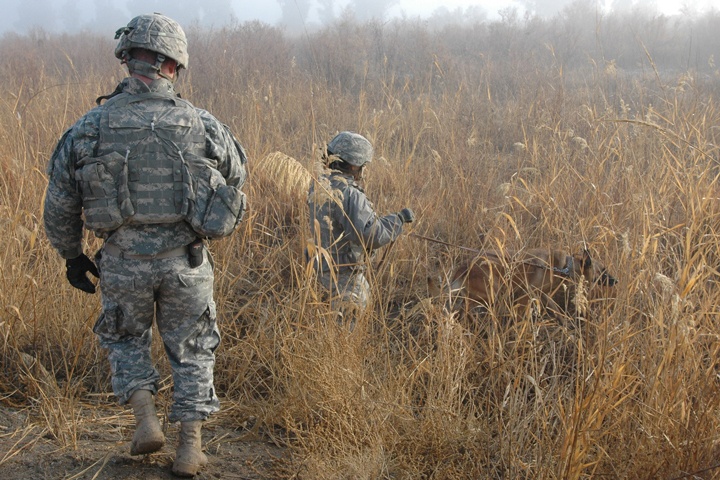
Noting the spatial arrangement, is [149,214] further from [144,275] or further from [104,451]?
[104,451]

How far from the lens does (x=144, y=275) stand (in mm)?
2186

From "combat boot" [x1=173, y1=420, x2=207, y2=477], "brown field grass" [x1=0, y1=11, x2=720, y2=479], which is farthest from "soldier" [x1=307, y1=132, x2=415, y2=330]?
"combat boot" [x1=173, y1=420, x2=207, y2=477]

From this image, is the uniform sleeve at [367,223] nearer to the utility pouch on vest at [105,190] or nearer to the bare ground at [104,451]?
the bare ground at [104,451]

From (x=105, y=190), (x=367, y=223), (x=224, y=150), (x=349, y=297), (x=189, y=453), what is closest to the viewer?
(x=105, y=190)

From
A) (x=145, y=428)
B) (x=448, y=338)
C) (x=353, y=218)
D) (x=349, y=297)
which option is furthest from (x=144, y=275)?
(x=353, y=218)

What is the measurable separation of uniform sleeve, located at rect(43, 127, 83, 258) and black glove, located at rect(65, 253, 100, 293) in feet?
0.11

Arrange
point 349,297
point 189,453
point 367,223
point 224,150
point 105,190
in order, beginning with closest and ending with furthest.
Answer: point 105,190 < point 189,453 < point 224,150 < point 349,297 < point 367,223

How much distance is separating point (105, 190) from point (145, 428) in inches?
32.1

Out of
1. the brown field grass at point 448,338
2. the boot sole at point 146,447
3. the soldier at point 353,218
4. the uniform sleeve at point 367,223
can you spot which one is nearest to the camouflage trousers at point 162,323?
the boot sole at point 146,447

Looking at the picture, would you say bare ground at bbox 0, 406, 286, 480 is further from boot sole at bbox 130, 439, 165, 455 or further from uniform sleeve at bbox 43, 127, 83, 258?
uniform sleeve at bbox 43, 127, 83, 258

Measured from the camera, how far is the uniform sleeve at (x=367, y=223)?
3119 mm

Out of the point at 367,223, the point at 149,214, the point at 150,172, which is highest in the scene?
the point at 150,172

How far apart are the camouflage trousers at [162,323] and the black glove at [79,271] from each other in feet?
0.43

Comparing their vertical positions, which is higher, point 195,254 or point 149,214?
point 149,214
